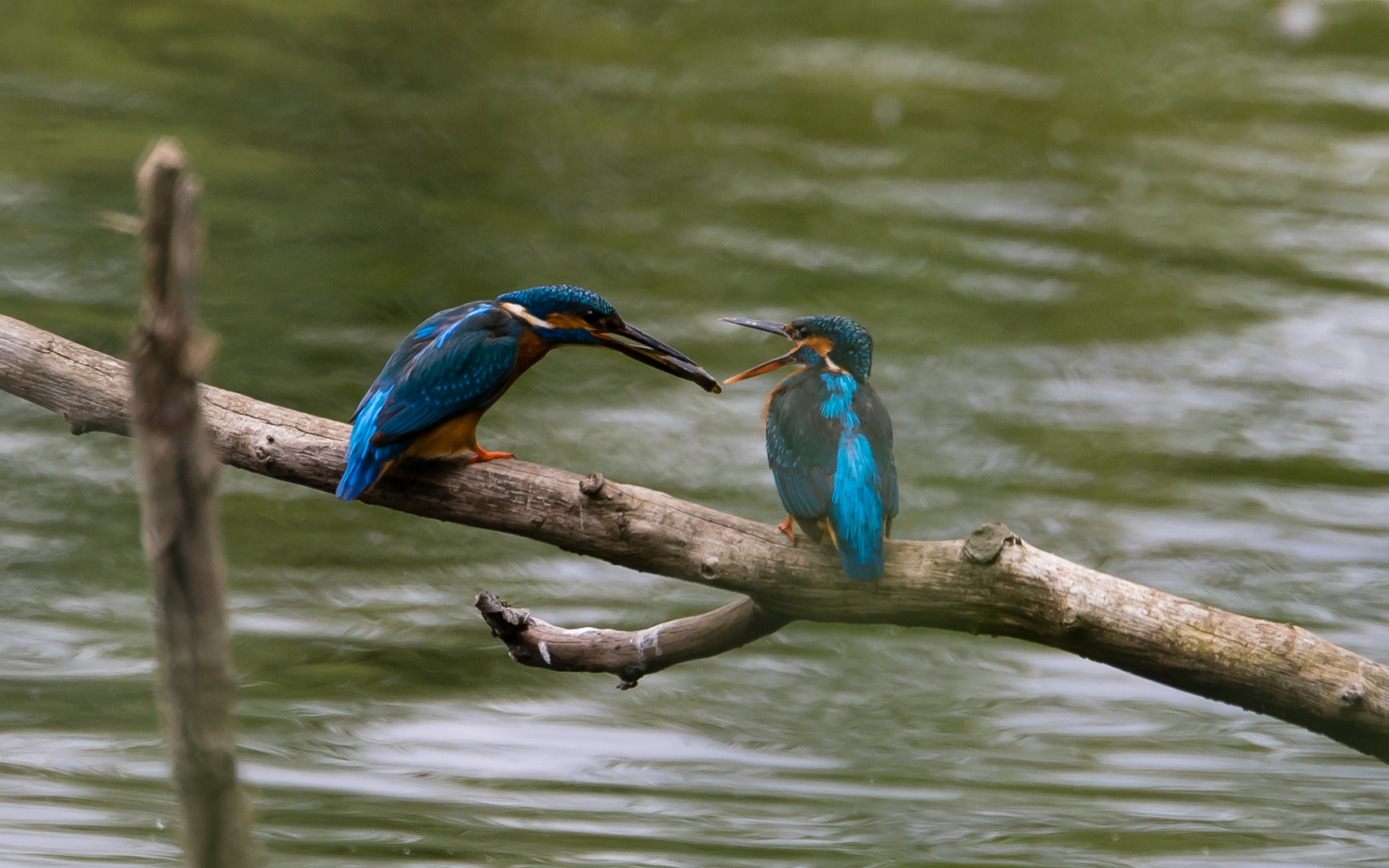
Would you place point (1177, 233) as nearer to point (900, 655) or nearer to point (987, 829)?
point (900, 655)

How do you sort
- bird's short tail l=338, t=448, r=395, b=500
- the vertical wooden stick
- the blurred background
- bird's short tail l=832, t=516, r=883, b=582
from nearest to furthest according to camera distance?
the vertical wooden stick < bird's short tail l=832, t=516, r=883, b=582 < bird's short tail l=338, t=448, r=395, b=500 < the blurred background

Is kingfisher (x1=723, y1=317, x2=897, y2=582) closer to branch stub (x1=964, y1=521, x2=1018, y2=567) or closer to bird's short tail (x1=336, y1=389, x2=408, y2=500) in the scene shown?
branch stub (x1=964, y1=521, x2=1018, y2=567)

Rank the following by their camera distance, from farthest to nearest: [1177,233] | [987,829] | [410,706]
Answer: [1177,233], [410,706], [987,829]

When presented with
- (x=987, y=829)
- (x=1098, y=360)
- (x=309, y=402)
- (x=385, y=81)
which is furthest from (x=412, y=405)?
(x=385, y=81)

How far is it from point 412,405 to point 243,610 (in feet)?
9.24

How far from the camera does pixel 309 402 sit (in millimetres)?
5473

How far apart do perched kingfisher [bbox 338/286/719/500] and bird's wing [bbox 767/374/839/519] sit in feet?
0.44

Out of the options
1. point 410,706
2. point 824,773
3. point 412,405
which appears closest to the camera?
point 412,405

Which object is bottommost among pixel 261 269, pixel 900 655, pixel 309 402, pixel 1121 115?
pixel 900 655

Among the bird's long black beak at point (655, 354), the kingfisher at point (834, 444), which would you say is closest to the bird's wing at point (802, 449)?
the kingfisher at point (834, 444)

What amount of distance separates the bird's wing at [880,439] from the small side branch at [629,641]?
24 centimetres

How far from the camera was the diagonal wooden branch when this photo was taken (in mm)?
2010

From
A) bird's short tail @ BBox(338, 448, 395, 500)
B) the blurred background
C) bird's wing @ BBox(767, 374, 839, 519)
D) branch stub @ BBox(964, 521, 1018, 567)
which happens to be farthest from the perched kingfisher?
the blurred background

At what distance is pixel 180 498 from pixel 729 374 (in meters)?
4.65
